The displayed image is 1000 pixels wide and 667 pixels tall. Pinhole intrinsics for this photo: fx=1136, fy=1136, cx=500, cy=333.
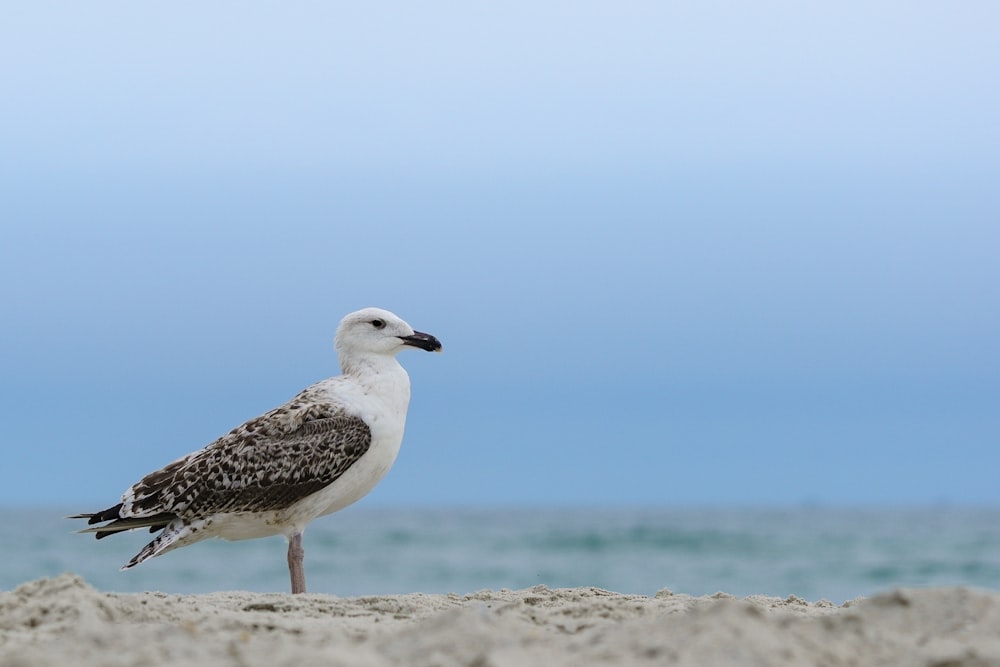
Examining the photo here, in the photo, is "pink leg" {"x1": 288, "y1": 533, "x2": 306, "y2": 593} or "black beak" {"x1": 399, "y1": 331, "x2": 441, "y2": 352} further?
"black beak" {"x1": 399, "y1": 331, "x2": 441, "y2": 352}

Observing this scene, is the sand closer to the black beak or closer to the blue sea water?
the black beak

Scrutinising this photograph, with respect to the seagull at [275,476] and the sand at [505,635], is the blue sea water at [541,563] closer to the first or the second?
the seagull at [275,476]

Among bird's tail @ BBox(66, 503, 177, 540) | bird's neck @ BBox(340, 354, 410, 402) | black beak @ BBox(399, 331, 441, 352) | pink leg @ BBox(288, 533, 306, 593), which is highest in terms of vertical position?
black beak @ BBox(399, 331, 441, 352)

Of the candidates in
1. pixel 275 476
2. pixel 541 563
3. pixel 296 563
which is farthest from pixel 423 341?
pixel 541 563

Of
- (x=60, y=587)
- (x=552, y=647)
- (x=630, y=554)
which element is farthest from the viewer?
(x=630, y=554)

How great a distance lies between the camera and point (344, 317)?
25.3 feet

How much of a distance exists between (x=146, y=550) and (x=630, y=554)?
859 inches

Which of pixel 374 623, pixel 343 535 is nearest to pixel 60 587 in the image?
pixel 374 623

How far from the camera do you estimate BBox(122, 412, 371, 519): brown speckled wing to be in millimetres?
6852

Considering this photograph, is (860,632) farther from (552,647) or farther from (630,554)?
(630,554)

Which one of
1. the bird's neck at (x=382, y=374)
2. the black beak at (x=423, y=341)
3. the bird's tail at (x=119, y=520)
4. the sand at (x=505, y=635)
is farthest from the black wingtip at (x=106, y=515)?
the sand at (x=505, y=635)

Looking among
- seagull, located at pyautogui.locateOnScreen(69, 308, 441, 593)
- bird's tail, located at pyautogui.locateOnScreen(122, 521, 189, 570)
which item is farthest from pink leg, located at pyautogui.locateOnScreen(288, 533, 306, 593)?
bird's tail, located at pyautogui.locateOnScreen(122, 521, 189, 570)

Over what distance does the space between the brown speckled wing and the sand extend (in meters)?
2.02

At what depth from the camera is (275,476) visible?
22.5 ft
